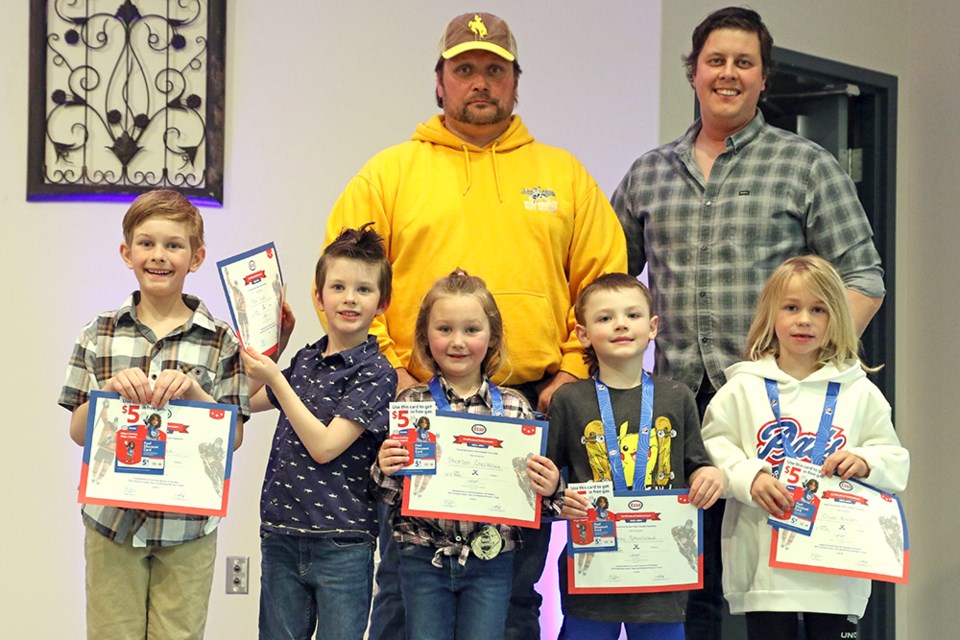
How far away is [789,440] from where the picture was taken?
272 cm

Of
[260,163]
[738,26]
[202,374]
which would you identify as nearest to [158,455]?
[202,374]

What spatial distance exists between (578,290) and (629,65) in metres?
1.32

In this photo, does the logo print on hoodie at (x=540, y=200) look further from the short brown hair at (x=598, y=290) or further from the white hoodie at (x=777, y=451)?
the white hoodie at (x=777, y=451)

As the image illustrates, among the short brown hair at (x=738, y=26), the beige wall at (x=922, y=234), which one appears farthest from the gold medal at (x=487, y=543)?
the beige wall at (x=922, y=234)

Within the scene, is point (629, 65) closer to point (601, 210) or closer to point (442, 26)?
point (442, 26)

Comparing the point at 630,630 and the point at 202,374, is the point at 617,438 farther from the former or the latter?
the point at 202,374

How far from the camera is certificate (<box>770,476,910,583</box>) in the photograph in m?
2.62

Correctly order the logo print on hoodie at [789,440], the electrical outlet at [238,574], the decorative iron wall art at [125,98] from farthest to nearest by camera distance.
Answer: the electrical outlet at [238,574] < the decorative iron wall art at [125,98] < the logo print on hoodie at [789,440]

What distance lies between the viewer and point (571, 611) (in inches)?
106

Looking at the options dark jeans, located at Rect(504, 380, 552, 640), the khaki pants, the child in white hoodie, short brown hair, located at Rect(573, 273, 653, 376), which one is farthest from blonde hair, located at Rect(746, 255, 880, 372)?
A: the khaki pants

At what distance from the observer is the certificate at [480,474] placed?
8.19 feet

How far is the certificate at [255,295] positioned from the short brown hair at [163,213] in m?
Result: 0.20

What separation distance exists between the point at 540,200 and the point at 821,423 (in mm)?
948

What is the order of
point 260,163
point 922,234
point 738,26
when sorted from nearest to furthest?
point 738,26, point 260,163, point 922,234
